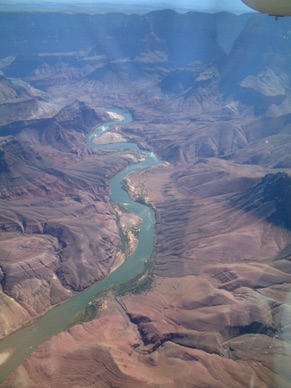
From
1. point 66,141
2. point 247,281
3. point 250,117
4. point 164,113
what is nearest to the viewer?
point 247,281

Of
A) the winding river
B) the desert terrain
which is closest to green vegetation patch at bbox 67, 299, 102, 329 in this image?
the desert terrain

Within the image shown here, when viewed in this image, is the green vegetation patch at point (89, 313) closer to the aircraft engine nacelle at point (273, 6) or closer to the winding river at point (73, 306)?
the winding river at point (73, 306)

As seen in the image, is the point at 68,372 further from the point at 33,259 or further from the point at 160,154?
the point at 160,154

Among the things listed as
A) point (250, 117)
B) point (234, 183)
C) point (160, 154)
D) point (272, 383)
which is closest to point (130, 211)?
point (234, 183)

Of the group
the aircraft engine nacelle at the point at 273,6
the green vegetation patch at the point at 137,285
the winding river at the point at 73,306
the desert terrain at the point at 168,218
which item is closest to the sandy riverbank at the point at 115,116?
the desert terrain at the point at 168,218

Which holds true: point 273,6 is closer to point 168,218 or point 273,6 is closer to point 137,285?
point 137,285

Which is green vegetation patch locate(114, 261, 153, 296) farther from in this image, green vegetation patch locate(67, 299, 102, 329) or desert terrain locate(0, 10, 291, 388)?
green vegetation patch locate(67, 299, 102, 329)

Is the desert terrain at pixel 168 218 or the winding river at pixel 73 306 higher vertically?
the desert terrain at pixel 168 218
